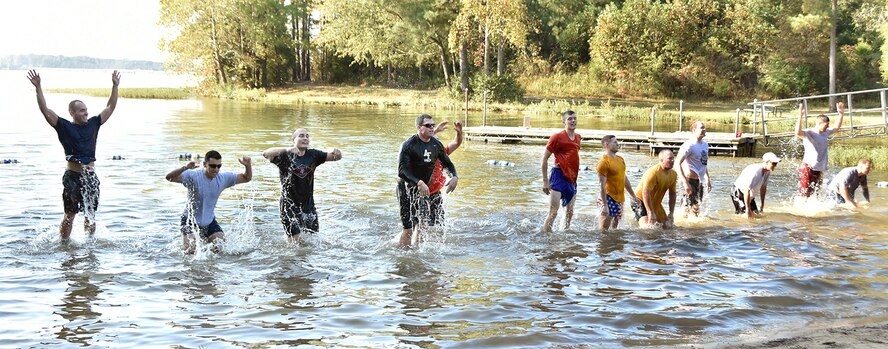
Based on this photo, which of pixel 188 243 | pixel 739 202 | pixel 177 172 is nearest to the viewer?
pixel 177 172

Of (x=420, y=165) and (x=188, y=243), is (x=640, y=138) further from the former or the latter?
(x=188, y=243)

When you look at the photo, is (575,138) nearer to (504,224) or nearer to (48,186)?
(504,224)

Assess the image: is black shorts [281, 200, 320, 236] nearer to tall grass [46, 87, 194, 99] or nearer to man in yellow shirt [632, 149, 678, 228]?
man in yellow shirt [632, 149, 678, 228]

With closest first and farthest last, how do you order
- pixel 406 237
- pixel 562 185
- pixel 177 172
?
1. pixel 177 172
2. pixel 406 237
3. pixel 562 185

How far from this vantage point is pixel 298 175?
10367mm

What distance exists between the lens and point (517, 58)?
57094 millimetres

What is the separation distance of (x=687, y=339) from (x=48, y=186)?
1359 cm

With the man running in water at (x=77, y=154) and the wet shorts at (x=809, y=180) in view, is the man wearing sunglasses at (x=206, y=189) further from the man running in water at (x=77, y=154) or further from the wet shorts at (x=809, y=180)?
the wet shorts at (x=809, y=180)

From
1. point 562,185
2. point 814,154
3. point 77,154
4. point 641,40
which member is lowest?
point 562,185

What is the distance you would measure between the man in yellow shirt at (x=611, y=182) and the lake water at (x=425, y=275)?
35 cm

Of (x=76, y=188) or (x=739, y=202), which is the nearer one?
(x=76, y=188)

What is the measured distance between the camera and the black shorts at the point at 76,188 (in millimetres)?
10664

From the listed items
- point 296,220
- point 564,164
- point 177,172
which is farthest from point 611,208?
point 177,172

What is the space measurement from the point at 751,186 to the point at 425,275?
6.20 meters
